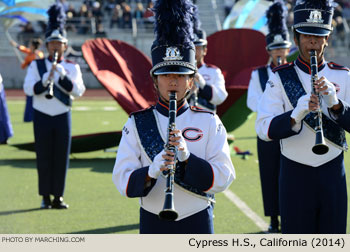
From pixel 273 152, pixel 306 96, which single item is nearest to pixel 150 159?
pixel 306 96

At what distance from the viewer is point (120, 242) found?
3.18m

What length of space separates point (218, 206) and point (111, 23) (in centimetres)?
1980

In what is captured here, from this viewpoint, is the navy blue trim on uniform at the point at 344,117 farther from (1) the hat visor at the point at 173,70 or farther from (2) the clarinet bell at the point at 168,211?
(2) the clarinet bell at the point at 168,211

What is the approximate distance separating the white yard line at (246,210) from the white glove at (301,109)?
244cm

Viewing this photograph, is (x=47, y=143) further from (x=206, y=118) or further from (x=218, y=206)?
(x=206, y=118)

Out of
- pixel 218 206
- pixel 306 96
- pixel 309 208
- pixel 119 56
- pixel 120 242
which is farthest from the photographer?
pixel 119 56

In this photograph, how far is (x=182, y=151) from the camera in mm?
2986

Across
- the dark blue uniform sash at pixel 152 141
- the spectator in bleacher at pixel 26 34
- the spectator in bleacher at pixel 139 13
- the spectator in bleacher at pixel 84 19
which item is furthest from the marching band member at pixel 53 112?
the spectator in bleacher at pixel 139 13

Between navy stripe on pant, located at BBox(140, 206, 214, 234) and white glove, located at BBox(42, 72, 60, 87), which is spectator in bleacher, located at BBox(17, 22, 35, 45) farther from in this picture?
navy stripe on pant, located at BBox(140, 206, 214, 234)

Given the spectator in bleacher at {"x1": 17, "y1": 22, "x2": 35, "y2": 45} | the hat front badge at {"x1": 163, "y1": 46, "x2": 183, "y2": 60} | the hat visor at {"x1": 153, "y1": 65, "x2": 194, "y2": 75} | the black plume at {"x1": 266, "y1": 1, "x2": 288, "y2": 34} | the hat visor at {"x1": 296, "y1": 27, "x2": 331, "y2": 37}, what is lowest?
the spectator in bleacher at {"x1": 17, "y1": 22, "x2": 35, "y2": 45}

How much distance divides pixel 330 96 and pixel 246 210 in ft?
10.5

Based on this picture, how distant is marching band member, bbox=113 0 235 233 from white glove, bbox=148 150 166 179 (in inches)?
2.6

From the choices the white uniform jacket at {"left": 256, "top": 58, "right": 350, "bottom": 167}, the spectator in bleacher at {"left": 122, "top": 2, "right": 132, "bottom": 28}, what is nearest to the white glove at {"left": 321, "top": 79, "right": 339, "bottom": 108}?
the white uniform jacket at {"left": 256, "top": 58, "right": 350, "bottom": 167}

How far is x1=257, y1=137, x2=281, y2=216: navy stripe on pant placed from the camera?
5930mm
